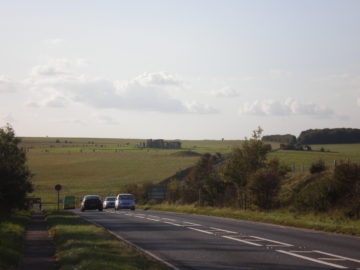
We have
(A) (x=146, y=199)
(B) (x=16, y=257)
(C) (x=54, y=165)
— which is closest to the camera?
(B) (x=16, y=257)

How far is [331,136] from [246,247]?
99.0m

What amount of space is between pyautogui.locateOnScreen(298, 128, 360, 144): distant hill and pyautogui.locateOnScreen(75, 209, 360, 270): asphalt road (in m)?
90.9

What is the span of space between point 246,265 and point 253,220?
1651 cm

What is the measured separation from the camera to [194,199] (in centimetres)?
5591

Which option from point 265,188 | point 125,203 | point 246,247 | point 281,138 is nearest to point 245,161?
point 265,188

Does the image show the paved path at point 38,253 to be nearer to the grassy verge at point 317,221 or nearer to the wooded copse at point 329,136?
the grassy verge at point 317,221

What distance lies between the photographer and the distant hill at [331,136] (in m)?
113

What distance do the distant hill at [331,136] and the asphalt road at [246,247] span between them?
90.9 meters

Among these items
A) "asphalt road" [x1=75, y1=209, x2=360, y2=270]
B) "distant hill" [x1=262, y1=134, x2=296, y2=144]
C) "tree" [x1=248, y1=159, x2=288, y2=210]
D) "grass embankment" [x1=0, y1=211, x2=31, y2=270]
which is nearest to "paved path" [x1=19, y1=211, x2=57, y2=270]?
"grass embankment" [x1=0, y1=211, x2=31, y2=270]

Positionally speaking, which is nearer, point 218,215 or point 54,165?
point 218,215

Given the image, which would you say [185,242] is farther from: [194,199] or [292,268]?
[194,199]

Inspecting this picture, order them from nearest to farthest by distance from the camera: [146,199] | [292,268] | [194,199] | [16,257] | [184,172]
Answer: [292,268]
[16,257]
[194,199]
[146,199]
[184,172]

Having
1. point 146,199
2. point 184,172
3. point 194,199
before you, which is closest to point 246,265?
point 194,199

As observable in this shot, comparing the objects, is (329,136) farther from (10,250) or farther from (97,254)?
(97,254)
